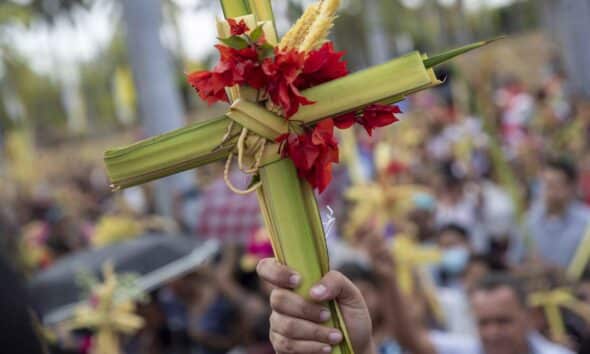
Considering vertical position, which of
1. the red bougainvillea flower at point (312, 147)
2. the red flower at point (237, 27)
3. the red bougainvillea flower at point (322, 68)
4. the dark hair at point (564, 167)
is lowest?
the dark hair at point (564, 167)

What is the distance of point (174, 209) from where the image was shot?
7.35 metres

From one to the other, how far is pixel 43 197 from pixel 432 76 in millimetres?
12976

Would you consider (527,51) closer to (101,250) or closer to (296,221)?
(101,250)

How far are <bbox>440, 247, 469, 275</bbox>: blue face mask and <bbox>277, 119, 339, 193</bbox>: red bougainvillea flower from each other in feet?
14.2

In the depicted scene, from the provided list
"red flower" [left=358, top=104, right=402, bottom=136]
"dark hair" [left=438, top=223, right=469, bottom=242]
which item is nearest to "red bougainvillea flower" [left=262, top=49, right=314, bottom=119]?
"red flower" [left=358, top=104, right=402, bottom=136]

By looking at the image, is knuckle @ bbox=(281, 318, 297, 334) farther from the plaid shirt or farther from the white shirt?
the plaid shirt

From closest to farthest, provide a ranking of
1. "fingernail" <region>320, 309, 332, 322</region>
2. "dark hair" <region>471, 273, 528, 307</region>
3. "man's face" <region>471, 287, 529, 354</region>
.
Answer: "fingernail" <region>320, 309, 332, 322</region>
"man's face" <region>471, 287, 529, 354</region>
"dark hair" <region>471, 273, 528, 307</region>

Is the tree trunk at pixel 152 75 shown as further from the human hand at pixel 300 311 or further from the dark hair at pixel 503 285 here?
the human hand at pixel 300 311

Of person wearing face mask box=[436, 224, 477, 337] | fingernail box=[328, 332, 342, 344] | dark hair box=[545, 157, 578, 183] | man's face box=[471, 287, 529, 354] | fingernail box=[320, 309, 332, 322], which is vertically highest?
fingernail box=[320, 309, 332, 322]


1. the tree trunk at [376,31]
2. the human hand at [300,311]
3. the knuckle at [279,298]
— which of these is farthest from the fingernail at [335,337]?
the tree trunk at [376,31]

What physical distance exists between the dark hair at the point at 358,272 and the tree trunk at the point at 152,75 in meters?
3.77

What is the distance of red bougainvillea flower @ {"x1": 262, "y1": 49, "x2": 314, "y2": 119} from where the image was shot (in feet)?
4.56

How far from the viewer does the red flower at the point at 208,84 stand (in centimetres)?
142

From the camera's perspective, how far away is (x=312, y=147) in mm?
1447
